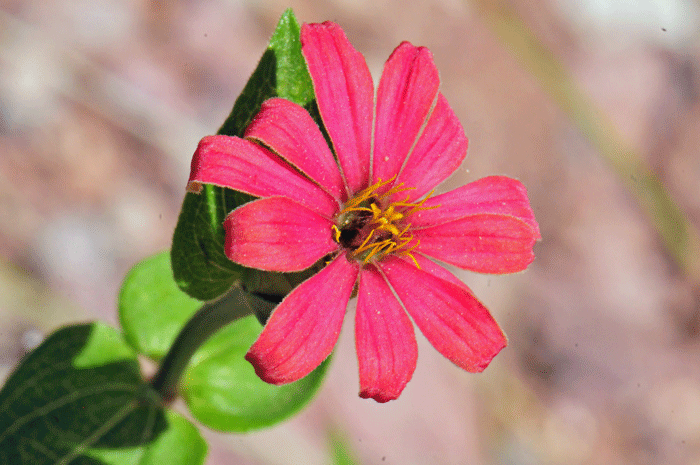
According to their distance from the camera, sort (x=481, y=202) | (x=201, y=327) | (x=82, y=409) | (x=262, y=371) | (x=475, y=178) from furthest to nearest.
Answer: (x=475, y=178) < (x=82, y=409) < (x=201, y=327) < (x=481, y=202) < (x=262, y=371)

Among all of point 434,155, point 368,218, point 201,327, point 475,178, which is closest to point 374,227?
point 368,218

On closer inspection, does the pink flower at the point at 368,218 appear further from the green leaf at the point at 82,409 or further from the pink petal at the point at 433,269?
the green leaf at the point at 82,409

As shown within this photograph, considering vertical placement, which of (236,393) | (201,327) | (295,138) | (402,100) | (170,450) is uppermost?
(402,100)

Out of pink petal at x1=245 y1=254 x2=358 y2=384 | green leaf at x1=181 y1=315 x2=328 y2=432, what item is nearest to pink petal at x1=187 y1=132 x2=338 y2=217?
pink petal at x1=245 y1=254 x2=358 y2=384

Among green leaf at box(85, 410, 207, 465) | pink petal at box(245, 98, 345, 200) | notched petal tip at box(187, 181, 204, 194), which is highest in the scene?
pink petal at box(245, 98, 345, 200)

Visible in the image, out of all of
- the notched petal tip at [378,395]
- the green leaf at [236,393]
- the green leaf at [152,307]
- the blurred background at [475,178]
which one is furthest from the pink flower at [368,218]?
the blurred background at [475,178]

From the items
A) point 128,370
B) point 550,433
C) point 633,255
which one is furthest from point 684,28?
point 128,370

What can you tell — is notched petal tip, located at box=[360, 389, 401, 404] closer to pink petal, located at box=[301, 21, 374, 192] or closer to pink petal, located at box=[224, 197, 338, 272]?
pink petal, located at box=[224, 197, 338, 272]

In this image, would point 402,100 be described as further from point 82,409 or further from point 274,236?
point 82,409
